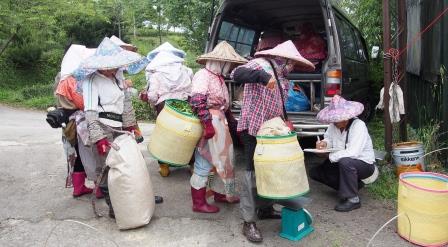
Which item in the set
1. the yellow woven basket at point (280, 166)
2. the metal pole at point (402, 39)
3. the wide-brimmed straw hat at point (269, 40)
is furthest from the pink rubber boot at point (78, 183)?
the metal pole at point (402, 39)

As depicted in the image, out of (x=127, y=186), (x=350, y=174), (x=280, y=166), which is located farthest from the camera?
(x=350, y=174)

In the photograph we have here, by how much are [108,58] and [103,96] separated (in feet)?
1.17

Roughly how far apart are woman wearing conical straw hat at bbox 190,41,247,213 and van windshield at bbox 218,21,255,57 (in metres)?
1.76

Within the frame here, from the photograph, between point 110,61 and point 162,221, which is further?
point 162,221

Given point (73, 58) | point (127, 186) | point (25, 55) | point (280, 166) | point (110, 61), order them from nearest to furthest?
point (280, 166)
point (127, 186)
point (110, 61)
point (73, 58)
point (25, 55)

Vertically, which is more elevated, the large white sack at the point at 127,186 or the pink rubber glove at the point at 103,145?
the pink rubber glove at the point at 103,145

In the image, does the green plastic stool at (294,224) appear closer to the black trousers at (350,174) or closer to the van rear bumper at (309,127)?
the black trousers at (350,174)

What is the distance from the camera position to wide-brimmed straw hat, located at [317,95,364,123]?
165 inches

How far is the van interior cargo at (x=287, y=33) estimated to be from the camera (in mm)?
5230

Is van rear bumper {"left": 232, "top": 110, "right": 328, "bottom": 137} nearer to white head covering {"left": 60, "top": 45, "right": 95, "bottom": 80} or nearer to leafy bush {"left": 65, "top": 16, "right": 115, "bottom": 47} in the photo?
white head covering {"left": 60, "top": 45, "right": 95, "bottom": 80}

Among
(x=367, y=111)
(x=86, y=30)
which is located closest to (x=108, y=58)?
(x=367, y=111)

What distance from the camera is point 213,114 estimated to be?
13.0ft

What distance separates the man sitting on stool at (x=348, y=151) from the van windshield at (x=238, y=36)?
2031 mm

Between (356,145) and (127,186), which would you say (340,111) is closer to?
(356,145)
